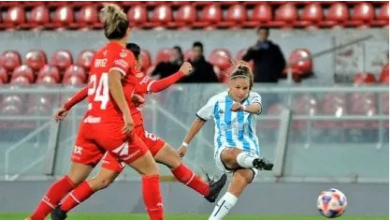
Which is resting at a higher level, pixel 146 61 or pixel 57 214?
pixel 146 61

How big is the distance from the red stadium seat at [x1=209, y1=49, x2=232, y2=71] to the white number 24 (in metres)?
9.73

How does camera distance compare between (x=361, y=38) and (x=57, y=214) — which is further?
(x=361, y=38)

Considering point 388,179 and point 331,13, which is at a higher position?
point 331,13

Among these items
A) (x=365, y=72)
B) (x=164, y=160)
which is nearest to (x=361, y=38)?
(x=365, y=72)

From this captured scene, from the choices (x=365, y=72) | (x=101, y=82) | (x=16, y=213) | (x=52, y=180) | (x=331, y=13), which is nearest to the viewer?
(x=101, y=82)


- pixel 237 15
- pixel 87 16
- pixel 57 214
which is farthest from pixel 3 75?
pixel 57 214

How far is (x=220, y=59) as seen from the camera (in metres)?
18.7

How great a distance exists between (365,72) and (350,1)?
6.75ft

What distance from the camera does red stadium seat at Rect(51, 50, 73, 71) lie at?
19094 mm

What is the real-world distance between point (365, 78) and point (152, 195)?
8991 mm

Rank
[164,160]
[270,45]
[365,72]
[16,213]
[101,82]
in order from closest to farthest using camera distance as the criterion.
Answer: [101,82] < [164,160] < [16,213] < [270,45] < [365,72]

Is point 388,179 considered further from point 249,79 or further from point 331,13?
point 331,13

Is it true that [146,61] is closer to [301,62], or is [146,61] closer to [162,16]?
[162,16]

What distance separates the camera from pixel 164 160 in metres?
10.8
